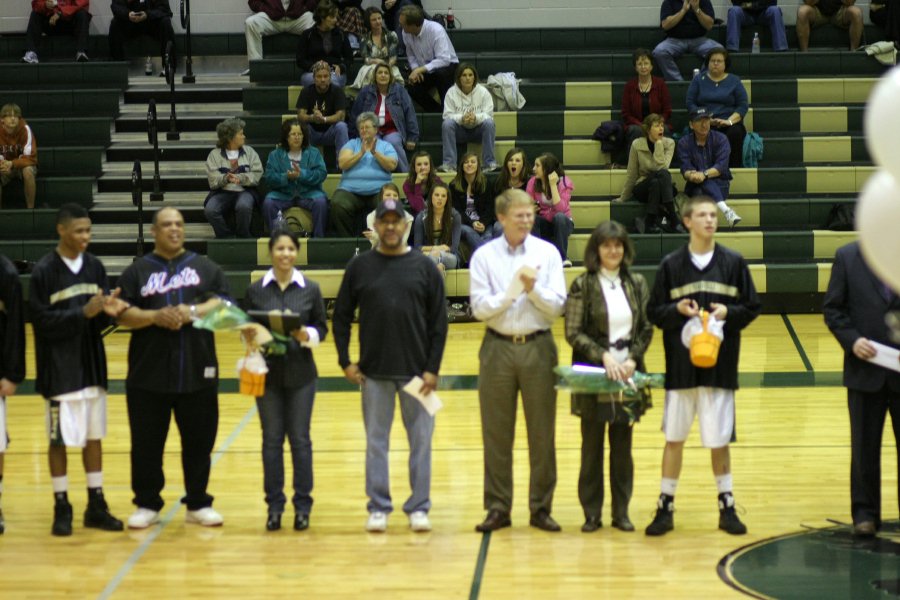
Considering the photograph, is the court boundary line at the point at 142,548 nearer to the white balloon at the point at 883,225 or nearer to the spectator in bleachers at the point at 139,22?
the white balloon at the point at 883,225

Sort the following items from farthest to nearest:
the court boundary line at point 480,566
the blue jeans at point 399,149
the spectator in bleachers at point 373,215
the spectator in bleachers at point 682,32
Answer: the spectator in bleachers at point 682,32
the blue jeans at point 399,149
the spectator in bleachers at point 373,215
the court boundary line at point 480,566

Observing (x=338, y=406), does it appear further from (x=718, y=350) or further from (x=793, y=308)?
(x=793, y=308)

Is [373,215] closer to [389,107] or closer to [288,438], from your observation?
[389,107]

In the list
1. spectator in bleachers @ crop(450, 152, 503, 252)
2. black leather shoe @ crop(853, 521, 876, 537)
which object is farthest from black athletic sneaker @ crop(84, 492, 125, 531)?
spectator in bleachers @ crop(450, 152, 503, 252)

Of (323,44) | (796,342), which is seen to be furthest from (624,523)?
(323,44)

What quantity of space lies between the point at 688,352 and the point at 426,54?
7.76 m

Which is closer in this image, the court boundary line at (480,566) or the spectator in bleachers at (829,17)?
the court boundary line at (480,566)

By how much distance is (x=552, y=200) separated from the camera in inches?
466

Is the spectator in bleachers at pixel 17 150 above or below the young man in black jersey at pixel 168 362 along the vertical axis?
above

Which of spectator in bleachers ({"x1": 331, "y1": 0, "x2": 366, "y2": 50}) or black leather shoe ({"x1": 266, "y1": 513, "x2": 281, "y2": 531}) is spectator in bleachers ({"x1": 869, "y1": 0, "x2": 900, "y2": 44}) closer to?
spectator in bleachers ({"x1": 331, "y1": 0, "x2": 366, "y2": 50})

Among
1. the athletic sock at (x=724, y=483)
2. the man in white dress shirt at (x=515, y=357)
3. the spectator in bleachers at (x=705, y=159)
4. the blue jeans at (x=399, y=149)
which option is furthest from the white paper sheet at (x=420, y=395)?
the blue jeans at (x=399, y=149)

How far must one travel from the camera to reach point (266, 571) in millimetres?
6176

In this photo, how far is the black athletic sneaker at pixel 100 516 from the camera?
Result: 22.2 feet

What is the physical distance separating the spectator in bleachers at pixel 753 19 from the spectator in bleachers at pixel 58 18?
6.76 metres
